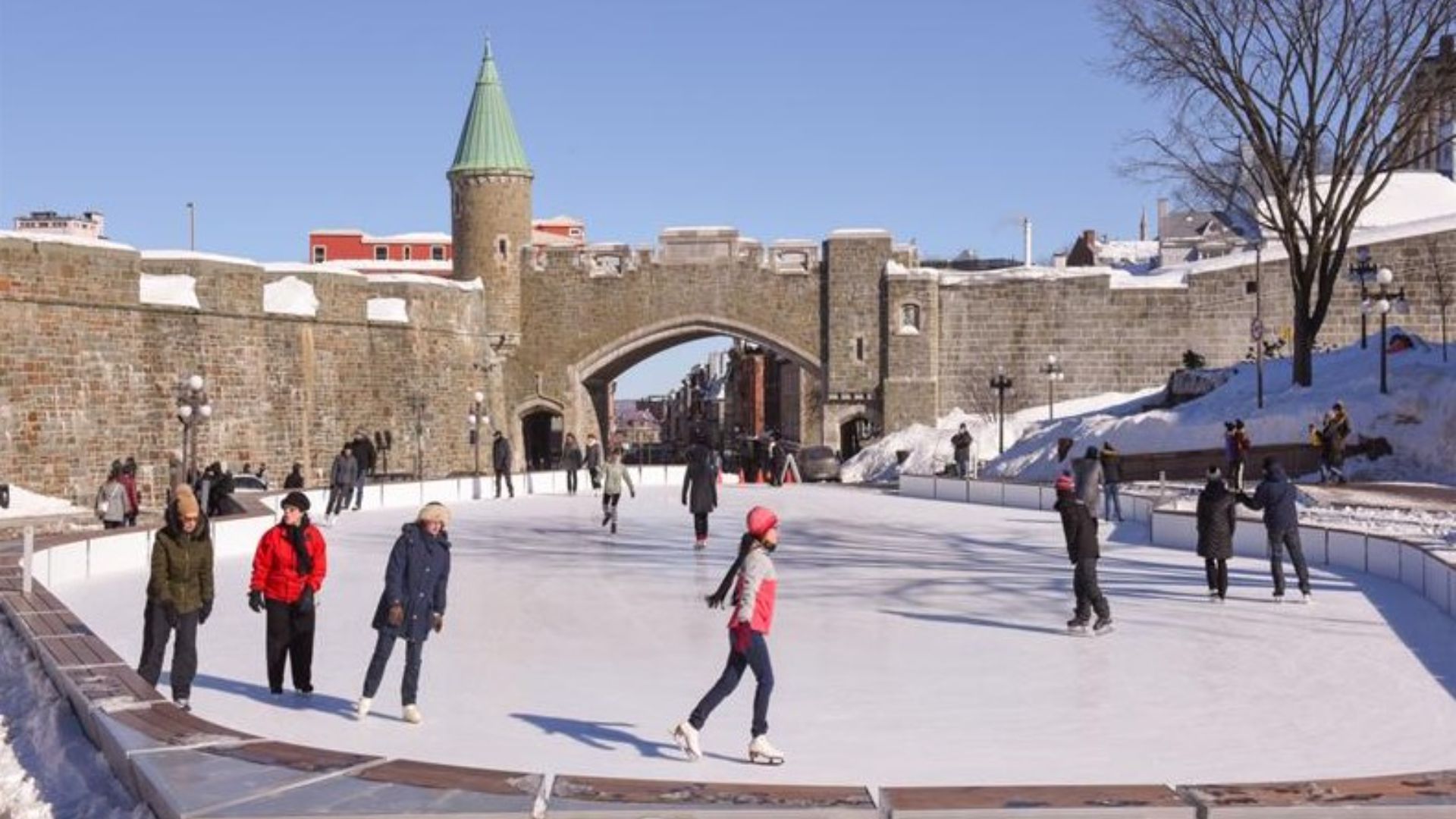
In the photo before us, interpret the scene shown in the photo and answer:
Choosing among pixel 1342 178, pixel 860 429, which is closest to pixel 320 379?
pixel 860 429

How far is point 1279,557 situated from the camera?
1223cm

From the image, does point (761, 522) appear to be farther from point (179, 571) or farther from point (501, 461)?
point (501, 461)

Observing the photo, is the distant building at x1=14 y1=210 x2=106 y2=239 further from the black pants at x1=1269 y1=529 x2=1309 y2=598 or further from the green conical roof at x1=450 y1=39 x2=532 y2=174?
the black pants at x1=1269 y1=529 x2=1309 y2=598

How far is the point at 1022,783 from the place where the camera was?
241 inches

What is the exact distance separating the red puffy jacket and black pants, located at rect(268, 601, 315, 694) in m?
0.06

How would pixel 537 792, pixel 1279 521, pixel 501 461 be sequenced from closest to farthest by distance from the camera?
pixel 537 792 < pixel 1279 521 < pixel 501 461

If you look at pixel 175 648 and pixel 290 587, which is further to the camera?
pixel 290 587

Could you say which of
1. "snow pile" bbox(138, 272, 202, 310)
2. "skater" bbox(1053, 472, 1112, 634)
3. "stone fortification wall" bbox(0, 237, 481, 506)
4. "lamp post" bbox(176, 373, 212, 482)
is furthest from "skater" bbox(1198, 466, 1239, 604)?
"snow pile" bbox(138, 272, 202, 310)

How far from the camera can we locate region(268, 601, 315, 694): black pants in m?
8.17

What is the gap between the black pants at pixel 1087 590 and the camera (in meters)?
10.4

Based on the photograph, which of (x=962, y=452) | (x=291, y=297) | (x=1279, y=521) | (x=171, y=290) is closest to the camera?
(x=1279, y=521)

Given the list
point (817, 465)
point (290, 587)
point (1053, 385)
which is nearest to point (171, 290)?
point (817, 465)

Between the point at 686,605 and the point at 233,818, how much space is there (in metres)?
7.13

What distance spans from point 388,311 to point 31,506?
48.9ft
